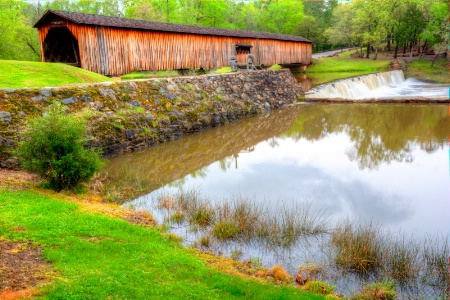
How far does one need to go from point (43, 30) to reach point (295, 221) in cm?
2021

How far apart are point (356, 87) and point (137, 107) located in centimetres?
2129

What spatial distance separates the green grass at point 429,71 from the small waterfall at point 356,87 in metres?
4.60

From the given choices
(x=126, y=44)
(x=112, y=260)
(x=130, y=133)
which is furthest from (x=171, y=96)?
(x=112, y=260)

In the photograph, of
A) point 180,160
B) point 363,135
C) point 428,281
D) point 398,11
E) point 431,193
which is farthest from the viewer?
point 398,11

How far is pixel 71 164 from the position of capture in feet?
25.9

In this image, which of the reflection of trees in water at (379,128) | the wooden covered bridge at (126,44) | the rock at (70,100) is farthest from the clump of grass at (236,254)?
the wooden covered bridge at (126,44)

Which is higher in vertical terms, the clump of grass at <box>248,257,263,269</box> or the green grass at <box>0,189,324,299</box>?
the green grass at <box>0,189,324,299</box>

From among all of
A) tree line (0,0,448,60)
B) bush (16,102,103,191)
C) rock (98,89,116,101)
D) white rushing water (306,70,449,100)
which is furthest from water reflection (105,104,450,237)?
tree line (0,0,448,60)

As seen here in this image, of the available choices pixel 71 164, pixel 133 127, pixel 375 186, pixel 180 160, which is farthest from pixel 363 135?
pixel 71 164

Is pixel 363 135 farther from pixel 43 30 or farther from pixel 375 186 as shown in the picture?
pixel 43 30

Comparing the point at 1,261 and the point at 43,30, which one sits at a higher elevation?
the point at 43,30

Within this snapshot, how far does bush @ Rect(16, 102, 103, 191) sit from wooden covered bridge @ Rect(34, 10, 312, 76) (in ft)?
41.6

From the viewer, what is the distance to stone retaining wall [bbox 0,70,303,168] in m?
11.2

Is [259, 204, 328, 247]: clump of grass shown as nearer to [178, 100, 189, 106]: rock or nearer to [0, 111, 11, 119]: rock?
[0, 111, 11, 119]: rock
